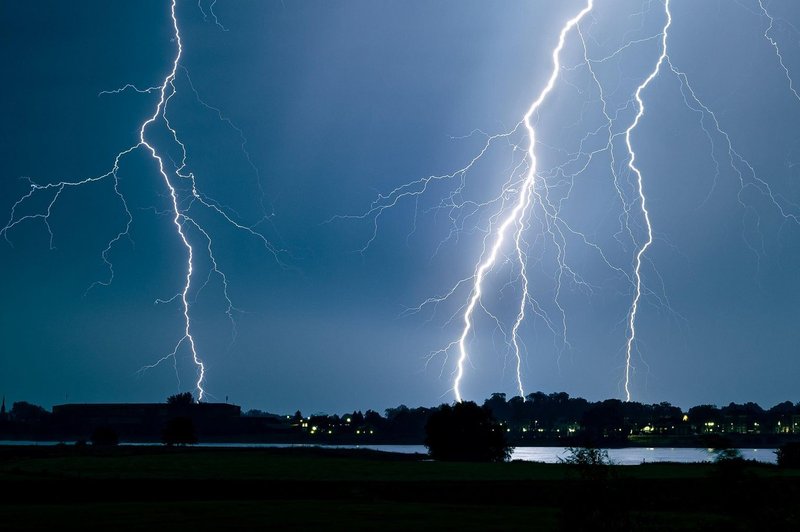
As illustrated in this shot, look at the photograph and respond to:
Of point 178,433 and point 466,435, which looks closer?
point 466,435

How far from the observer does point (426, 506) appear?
28719 mm

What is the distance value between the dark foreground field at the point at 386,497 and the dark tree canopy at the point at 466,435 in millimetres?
20285

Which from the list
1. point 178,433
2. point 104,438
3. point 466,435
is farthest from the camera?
point 104,438

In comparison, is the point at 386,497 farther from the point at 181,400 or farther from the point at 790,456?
the point at 181,400

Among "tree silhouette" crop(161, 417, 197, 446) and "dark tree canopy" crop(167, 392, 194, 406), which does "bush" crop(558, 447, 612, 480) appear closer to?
"tree silhouette" crop(161, 417, 197, 446)

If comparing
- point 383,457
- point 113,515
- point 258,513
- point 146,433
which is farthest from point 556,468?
point 146,433

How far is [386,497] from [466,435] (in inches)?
1576

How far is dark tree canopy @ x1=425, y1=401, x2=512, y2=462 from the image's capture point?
70.9m

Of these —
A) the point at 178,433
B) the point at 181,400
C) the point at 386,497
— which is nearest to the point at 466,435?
the point at 178,433

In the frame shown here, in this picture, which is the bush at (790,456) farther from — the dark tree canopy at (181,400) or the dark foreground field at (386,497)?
the dark tree canopy at (181,400)

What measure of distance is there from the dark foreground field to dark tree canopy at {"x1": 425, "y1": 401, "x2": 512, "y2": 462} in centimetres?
2028

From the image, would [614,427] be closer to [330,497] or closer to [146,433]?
[146,433]

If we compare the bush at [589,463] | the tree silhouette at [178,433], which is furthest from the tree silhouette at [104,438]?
the bush at [589,463]

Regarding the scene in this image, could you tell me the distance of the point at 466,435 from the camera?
234ft
